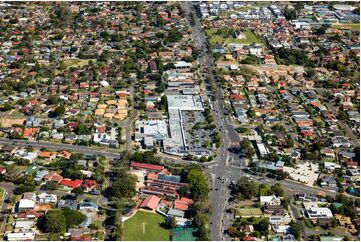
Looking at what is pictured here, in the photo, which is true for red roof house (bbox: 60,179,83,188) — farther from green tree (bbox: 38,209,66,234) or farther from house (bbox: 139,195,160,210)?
house (bbox: 139,195,160,210)

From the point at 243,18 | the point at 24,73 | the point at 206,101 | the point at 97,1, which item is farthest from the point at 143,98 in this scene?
the point at 97,1

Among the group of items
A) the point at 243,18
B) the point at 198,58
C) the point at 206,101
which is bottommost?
the point at 206,101

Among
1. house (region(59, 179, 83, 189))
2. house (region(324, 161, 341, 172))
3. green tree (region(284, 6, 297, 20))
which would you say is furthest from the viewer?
green tree (region(284, 6, 297, 20))

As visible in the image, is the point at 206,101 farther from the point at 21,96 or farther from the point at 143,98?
the point at 21,96

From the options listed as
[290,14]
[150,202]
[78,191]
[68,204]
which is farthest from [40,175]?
[290,14]

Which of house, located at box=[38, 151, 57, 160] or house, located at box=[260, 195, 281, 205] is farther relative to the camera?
house, located at box=[38, 151, 57, 160]

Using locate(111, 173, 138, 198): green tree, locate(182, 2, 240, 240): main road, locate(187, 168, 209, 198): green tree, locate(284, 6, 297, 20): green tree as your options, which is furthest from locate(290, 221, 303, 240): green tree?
locate(284, 6, 297, 20): green tree
